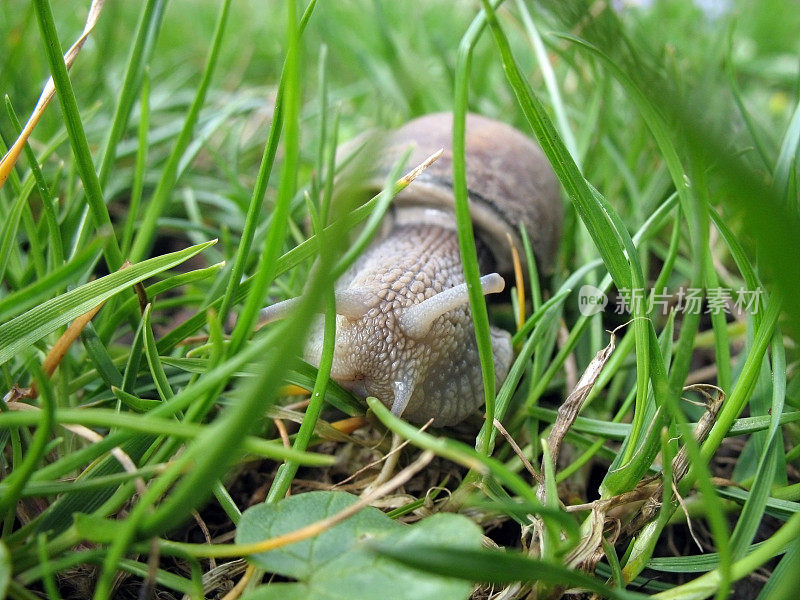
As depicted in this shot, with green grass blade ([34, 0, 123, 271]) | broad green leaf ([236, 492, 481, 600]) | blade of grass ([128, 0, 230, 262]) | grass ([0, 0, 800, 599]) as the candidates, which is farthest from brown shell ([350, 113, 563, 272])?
broad green leaf ([236, 492, 481, 600])

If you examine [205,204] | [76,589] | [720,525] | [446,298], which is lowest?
[76,589]

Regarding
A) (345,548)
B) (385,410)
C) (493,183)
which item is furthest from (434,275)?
(345,548)

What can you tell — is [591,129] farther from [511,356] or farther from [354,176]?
[354,176]

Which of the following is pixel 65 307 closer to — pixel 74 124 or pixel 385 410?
pixel 74 124

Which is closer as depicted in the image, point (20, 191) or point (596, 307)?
point (20, 191)

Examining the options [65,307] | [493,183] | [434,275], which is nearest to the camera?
[65,307]

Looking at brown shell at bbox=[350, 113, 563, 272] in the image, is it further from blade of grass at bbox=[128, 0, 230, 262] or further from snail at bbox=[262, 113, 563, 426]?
blade of grass at bbox=[128, 0, 230, 262]

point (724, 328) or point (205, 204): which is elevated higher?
point (205, 204)

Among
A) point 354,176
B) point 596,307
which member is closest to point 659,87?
point 354,176
